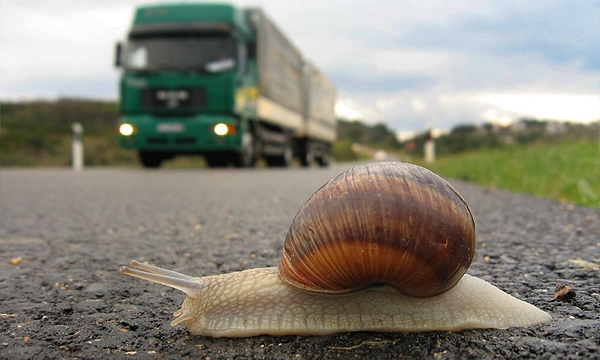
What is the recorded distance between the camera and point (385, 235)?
1.29 metres

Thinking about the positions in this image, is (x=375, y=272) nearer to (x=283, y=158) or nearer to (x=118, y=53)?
(x=118, y=53)

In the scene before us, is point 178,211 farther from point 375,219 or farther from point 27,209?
point 375,219

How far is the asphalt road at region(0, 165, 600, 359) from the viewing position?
1214mm

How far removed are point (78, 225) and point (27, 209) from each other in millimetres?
1131

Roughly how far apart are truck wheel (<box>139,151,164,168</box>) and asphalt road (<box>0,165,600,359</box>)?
27.9 ft

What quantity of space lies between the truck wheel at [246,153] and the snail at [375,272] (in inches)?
412

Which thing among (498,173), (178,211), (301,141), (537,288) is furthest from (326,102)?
(537,288)

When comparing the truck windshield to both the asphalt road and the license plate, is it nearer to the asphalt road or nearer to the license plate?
the license plate

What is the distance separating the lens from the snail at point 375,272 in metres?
1.30

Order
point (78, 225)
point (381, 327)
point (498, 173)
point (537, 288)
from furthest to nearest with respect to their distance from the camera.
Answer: point (498, 173)
point (78, 225)
point (537, 288)
point (381, 327)

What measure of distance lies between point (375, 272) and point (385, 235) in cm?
10

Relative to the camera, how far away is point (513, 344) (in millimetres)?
1218

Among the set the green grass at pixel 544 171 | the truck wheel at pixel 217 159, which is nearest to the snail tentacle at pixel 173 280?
the green grass at pixel 544 171

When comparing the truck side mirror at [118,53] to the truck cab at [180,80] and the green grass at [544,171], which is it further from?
the green grass at [544,171]
